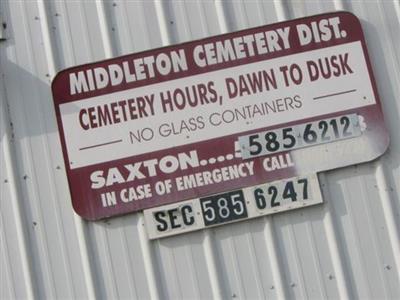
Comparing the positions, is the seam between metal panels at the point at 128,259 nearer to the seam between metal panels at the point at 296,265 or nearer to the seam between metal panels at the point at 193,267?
the seam between metal panels at the point at 193,267

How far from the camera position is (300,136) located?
2.78 metres

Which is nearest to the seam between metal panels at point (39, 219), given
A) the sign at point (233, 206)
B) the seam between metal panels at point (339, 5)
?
the sign at point (233, 206)

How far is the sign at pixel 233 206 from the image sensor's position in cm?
273

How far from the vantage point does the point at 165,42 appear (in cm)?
285

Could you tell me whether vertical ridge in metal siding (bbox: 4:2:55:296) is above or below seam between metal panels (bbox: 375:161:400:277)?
above

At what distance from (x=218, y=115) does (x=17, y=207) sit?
996 mm

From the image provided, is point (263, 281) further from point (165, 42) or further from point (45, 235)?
point (165, 42)

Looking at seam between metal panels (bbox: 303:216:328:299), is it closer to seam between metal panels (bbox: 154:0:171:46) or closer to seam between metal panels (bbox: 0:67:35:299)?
seam between metal panels (bbox: 154:0:171:46)

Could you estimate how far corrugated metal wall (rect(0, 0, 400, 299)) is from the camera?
8.93 feet

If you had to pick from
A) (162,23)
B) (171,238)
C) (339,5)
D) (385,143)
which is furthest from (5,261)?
(339,5)

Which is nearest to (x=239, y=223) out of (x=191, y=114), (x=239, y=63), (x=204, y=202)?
(x=204, y=202)

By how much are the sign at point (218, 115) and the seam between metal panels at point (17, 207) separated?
0.25m

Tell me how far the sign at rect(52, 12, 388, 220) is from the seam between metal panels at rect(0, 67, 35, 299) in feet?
0.81

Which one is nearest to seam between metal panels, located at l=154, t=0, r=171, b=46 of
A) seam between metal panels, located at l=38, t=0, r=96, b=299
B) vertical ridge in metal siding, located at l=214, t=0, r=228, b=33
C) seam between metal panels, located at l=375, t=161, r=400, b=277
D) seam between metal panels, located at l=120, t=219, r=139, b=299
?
vertical ridge in metal siding, located at l=214, t=0, r=228, b=33
